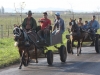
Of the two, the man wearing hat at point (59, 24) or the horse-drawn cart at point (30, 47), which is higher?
the man wearing hat at point (59, 24)

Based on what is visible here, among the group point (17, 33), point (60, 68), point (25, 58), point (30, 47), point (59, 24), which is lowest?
point (60, 68)

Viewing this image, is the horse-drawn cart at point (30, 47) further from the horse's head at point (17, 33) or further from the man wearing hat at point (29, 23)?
the man wearing hat at point (29, 23)

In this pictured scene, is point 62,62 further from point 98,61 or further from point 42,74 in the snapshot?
point 42,74

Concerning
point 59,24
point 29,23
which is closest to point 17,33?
point 29,23

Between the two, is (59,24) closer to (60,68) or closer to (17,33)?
(60,68)

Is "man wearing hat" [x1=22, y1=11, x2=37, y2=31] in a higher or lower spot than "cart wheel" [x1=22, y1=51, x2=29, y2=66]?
higher

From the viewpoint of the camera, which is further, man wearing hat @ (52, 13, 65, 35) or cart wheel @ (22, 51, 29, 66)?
man wearing hat @ (52, 13, 65, 35)

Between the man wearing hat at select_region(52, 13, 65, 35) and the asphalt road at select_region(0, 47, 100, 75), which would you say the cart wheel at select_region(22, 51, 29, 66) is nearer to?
the asphalt road at select_region(0, 47, 100, 75)

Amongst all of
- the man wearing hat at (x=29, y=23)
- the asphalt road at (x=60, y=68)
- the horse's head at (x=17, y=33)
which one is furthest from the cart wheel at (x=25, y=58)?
the man wearing hat at (x=29, y=23)

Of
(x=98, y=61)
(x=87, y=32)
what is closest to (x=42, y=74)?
(x=98, y=61)

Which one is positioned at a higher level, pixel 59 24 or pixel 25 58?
pixel 59 24

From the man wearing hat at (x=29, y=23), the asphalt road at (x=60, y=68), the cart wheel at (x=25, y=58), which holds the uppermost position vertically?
the man wearing hat at (x=29, y=23)

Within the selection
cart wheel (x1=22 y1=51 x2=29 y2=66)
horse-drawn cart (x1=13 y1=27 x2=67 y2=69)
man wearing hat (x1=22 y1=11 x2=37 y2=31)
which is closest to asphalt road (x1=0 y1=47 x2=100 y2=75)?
cart wheel (x1=22 y1=51 x2=29 y2=66)

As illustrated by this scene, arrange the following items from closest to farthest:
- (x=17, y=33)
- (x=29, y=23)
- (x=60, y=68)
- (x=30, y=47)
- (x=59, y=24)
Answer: (x=17, y=33) < (x=30, y=47) < (x=60, y=68) < (x=29, y=23) < (x=59, y=24)
